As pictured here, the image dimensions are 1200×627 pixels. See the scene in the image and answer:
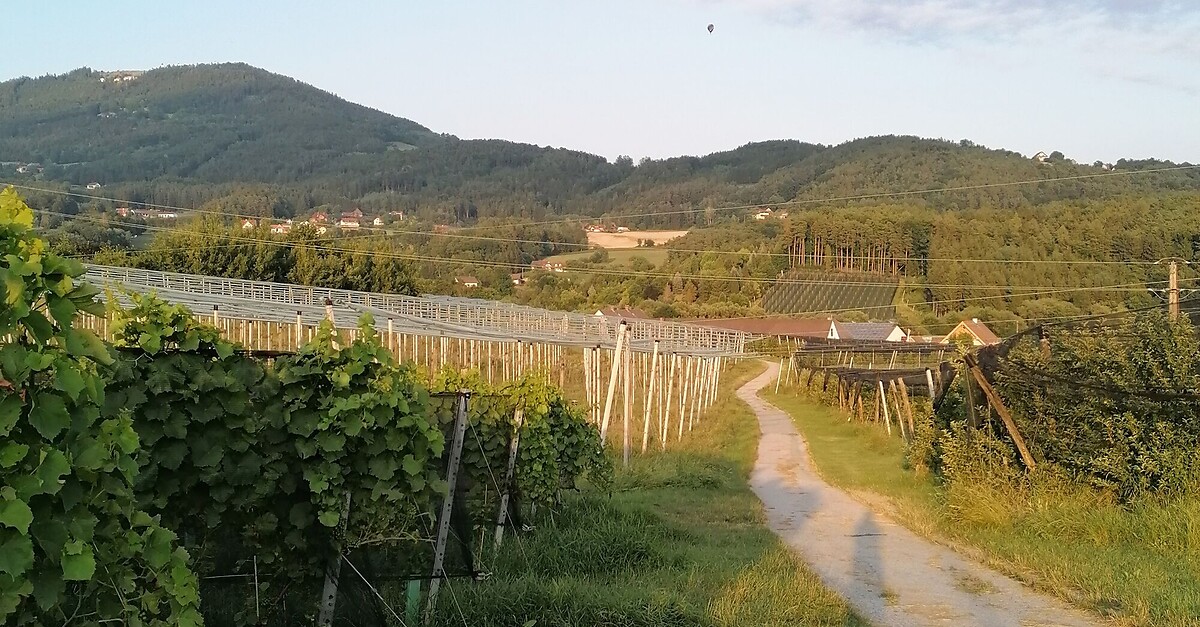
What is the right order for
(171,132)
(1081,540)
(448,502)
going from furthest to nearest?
1. (171,132)
2. (1081,540)
3. (448,502)

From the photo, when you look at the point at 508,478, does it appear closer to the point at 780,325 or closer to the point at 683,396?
the point at 683,396

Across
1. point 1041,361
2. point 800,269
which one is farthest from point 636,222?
point 1041,361

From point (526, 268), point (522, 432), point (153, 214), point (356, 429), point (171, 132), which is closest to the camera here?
point (356, 429)

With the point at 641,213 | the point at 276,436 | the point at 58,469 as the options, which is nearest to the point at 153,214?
the point at 641,213

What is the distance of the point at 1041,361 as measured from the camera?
11125 mm

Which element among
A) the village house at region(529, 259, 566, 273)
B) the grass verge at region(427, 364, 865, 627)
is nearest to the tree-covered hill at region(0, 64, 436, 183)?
the village house at region(529, 259, 566, 273)

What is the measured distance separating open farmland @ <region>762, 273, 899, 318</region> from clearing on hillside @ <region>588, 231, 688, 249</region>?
661 inches

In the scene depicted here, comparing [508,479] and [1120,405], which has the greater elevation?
[1120,405]

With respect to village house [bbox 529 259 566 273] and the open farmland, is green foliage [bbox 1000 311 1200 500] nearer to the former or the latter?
the open farmland

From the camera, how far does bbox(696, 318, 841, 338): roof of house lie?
59.9m

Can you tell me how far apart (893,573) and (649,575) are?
2427 millimetres

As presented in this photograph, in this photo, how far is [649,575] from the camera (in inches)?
291

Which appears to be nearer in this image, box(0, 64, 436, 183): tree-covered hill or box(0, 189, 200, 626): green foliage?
box(0, 189, 200, 626): green foliage

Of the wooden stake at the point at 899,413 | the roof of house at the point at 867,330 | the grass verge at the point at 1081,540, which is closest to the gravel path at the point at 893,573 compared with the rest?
the grass verge at the point at 1081,540
